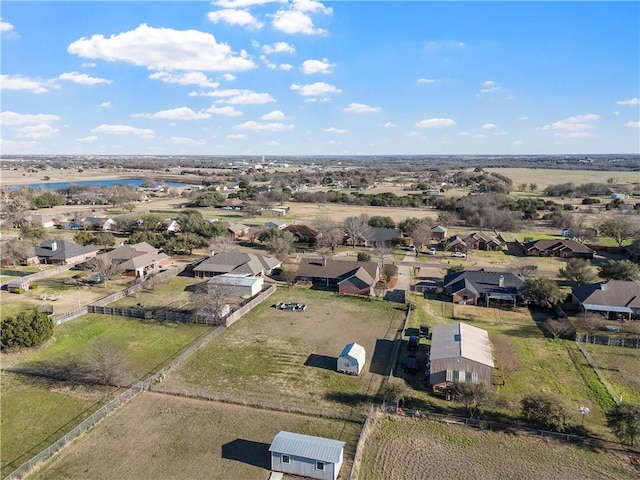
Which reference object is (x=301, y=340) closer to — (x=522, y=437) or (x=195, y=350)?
(x=195, y=350)

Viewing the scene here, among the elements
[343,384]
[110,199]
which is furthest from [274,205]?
[343,384]

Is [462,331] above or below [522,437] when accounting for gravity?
above

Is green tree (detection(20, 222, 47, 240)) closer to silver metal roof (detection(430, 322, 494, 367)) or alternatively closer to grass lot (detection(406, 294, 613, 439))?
grass lot (detection(406, 294, 613, 439))

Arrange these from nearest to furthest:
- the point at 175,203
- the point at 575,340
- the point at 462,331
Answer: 1. the point at 462,331
2. the point at 575,340
3. the point at 175,203

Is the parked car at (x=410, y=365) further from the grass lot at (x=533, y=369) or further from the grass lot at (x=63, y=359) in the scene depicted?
the grass lot at (x=63, y=359)

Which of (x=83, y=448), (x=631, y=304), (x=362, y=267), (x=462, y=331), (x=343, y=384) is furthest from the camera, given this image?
(x=362, y=267)

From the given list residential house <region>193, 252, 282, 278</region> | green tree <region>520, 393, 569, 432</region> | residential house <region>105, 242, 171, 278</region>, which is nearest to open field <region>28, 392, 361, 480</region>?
green tree <region>520, 393, 569, 432</region>
